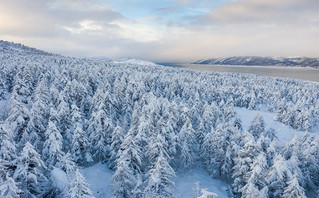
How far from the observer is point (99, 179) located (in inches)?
949

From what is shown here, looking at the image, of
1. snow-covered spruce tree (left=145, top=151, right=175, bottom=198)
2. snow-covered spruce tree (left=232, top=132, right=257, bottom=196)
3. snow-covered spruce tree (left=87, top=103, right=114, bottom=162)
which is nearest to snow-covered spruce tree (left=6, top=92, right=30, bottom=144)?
snow-covered spruce tree (left=87, top=103, right=114, bottom=162)

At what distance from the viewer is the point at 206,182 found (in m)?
27.2

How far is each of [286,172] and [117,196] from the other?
1839cm

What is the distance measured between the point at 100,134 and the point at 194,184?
52.0 ft

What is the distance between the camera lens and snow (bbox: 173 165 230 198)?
24.6 meters

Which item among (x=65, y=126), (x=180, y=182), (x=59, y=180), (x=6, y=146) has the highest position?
(x=6, y=146)

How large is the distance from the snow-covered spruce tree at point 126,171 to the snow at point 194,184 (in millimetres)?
8500

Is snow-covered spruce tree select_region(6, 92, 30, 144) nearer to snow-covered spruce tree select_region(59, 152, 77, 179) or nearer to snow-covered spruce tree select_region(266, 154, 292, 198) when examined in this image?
snow-covered spruce tree select_region(59, 152, 77, 179)

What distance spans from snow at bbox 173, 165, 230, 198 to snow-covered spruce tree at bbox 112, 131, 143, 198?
8500 millimetres

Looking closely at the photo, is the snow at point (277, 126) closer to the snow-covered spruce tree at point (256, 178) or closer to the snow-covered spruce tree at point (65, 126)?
the snow-covered spruce tree at point (256, 178)

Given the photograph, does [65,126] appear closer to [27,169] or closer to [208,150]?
[27,169]

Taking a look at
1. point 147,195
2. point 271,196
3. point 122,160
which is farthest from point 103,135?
point 271,196

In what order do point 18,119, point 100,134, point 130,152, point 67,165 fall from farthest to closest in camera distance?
point 100,134
point 18,119
point 130,152
point 67,165

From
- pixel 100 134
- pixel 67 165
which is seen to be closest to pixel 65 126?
pixel 100 134
